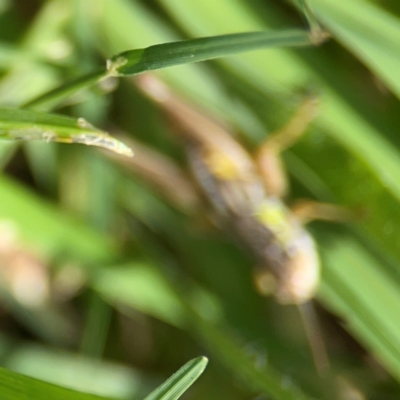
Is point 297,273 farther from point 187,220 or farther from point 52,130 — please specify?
point 52,130

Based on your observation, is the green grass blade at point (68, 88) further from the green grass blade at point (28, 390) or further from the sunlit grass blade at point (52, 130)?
the green grass blade at point (28, 390)

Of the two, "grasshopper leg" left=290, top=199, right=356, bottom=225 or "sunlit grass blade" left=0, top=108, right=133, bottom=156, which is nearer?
"sunlit grass blade" left=0, top=108, right=133, bottom=156

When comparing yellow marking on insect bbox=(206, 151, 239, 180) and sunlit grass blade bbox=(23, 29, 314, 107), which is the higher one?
yellow marking on insect bbox=(206, 151, 239, 180)

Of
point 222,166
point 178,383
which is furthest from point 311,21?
point 178,383

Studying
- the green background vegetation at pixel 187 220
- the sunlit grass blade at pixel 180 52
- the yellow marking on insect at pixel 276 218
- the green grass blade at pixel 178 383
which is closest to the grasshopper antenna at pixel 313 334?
the green background vegetation at pixel 187 220

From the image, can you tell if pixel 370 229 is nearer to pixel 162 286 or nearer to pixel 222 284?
pixel 222 284

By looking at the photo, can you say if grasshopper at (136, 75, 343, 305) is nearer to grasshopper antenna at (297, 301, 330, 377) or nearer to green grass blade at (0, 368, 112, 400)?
grasshopper antenna at (297, 301, 330, 377)

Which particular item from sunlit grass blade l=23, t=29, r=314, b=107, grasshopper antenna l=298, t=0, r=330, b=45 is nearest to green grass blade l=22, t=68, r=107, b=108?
sunlit grass blade l=23, t=29, r=314, b=107
